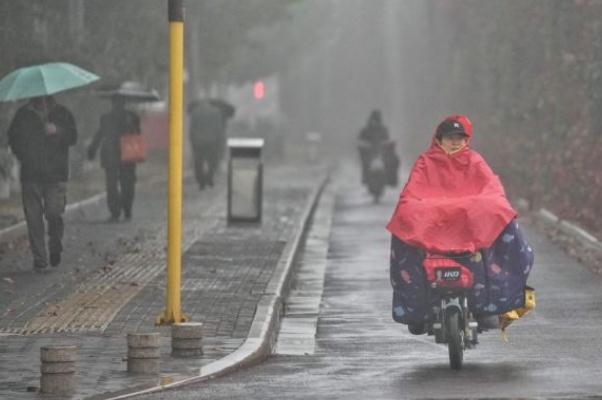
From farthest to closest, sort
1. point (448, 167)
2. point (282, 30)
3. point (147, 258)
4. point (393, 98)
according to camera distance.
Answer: point (393, 98) < point (282, 30) < point (147, 258) < point (448, 167)

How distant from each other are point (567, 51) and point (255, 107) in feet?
197

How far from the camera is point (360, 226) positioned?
3064 centimetres

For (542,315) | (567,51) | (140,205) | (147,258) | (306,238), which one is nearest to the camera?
(542,315)

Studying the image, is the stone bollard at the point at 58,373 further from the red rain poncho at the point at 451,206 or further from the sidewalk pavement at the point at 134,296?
the red rain poncho at the point at 451,206

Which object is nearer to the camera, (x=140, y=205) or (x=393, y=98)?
(x=140, y=205)

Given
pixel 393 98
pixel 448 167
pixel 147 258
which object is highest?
pixel 448 167

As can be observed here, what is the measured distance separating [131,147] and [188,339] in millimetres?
14910

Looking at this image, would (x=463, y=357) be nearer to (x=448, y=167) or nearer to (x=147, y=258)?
(x=448, y=167)

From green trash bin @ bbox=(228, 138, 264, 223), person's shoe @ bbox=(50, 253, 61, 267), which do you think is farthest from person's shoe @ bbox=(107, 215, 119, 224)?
person's shoe @ bbox=(50, 253, 61, 267)

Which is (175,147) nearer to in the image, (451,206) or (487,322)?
(451,206)

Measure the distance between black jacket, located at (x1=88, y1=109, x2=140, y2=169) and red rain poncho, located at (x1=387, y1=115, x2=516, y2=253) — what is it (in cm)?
1454

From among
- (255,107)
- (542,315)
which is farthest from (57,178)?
→ (255,107)

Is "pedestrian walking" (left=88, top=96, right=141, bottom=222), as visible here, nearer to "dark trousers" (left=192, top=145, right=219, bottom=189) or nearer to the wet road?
the wet road

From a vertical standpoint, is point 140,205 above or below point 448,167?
below
